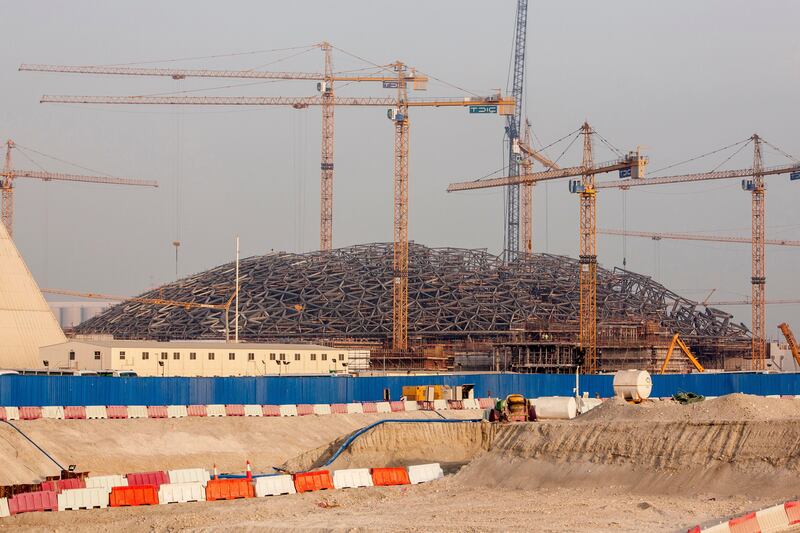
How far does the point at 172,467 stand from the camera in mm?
61438

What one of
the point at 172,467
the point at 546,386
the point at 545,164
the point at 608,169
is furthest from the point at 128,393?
the point at 545,164

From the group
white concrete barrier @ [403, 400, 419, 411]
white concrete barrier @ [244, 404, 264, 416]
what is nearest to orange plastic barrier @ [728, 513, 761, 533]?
white concrete barrier @ [244, 404, 264, 416]

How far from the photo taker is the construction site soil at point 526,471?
3859 centimetres

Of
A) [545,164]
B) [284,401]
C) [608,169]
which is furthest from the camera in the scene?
[545,164]

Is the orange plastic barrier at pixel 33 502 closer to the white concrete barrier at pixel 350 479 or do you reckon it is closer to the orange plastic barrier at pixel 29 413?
the white concrete barrier at pixel 350 479

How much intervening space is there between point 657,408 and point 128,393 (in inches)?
1248

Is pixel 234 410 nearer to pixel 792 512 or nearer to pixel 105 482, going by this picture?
pixel 105 482

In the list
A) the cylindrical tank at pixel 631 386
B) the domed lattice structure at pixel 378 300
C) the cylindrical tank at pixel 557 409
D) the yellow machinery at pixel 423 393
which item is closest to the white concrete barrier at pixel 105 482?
the cylindrical tank at pixel 557 409

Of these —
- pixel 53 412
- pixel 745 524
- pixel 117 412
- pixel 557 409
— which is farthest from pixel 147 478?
pixel 745 524

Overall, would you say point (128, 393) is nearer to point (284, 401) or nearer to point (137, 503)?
point (284, 401)

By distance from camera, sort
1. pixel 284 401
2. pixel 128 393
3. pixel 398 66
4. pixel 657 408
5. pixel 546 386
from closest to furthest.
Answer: pixel 657 408, pixel 128 393, pixel 284 401, pixel 546 386, pixel 398 66

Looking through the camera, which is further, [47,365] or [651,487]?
[47,365]

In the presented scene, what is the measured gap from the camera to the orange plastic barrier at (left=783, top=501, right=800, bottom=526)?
34.8 meters

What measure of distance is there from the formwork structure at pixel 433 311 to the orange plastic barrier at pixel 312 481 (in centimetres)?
9720
